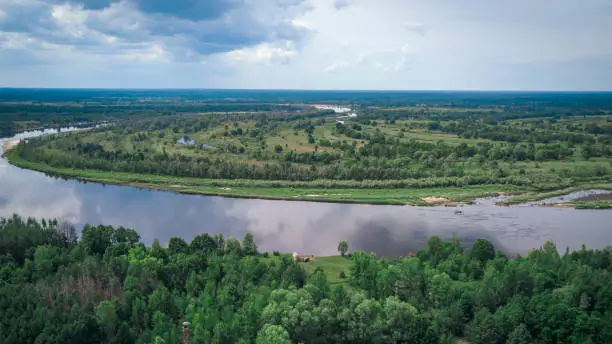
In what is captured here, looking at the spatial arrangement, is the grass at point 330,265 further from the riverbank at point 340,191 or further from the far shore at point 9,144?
the far shore at point 9,144

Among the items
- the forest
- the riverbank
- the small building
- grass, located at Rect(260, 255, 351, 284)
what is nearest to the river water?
the riverbank

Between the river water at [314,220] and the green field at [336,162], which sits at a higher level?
the green field at [336,162]

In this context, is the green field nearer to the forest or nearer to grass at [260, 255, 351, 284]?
the forest

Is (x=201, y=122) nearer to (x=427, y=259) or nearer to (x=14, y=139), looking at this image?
(x=14, y=139)

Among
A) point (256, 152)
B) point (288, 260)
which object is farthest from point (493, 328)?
point (256, 152)

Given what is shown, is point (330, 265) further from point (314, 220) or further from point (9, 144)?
point (9, 144)

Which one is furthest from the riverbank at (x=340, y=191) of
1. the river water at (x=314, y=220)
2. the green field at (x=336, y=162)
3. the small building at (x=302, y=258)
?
the small building at (x=302, y=258)
